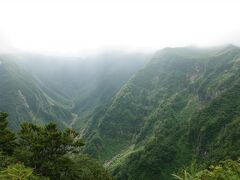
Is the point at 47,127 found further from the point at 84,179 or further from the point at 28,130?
the point at 84,179

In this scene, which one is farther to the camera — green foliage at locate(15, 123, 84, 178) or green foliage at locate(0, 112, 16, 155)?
green foliage at locate(0, 112, 16, 155)

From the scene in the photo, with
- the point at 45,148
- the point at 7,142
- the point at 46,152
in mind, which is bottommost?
the point at 46,152

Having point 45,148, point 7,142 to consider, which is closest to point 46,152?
point 45,148

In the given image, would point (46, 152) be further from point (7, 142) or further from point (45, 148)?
point (7, 142)

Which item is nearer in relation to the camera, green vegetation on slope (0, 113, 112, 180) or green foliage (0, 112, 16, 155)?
green vegetation on slope (0, 113, 112, 180)

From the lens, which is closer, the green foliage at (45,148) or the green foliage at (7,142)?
the green foliage at (45,148)

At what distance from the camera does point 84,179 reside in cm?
9344

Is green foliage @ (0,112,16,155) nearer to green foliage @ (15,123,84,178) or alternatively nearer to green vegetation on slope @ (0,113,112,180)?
green vegetation on slope @ (0,113,112,180)

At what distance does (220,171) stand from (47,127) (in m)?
72.5

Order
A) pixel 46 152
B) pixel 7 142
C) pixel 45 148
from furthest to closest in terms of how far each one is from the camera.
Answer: pixel 7 142, pixel 46 152, pixel 45 148

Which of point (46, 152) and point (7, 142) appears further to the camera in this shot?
point (7, 142)

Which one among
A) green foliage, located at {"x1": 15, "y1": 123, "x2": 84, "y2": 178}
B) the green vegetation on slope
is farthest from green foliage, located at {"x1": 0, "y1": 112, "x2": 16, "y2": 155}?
green foliage, located at {"x1": 15, "y1": 123, "x2": 84, "y2": 178}

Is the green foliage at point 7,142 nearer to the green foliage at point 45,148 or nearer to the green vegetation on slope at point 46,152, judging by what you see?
the green vegetation on slope at point 46,152

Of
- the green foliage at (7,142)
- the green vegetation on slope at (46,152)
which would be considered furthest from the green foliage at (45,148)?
the green foliage at (7,142)
